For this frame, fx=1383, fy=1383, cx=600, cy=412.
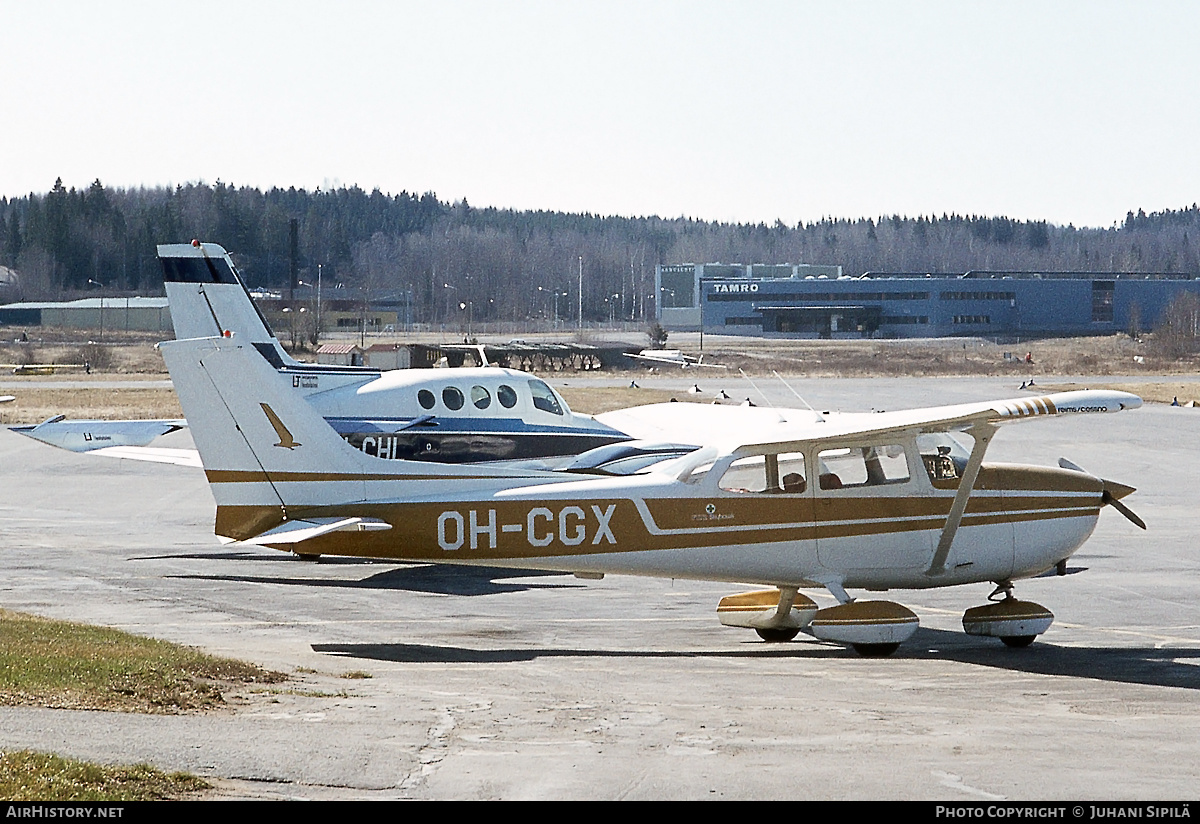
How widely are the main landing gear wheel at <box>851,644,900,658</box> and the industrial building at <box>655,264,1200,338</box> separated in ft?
453

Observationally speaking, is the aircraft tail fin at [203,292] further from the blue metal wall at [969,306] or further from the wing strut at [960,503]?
the blue metal wall at [969,306]

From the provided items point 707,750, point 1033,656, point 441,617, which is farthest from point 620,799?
point 441,617

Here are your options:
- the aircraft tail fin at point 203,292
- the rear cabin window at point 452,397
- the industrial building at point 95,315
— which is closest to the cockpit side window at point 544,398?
the rear cabin window at point 452,397

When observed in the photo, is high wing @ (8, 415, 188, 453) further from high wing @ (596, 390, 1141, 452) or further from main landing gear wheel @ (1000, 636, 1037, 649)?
main landing gear wheel @ (1000, 636, 1037, 649)

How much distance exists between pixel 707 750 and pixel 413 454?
41.5 ft

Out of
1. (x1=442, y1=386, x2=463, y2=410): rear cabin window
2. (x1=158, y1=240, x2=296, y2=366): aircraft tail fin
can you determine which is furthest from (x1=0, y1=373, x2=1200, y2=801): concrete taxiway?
(x1=158, y1=240, x2=296, y2=366): aircraft tail fin

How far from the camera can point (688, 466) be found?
13891mm

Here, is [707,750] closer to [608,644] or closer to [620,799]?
[620,799]

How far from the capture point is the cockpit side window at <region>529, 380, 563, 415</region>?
21828 mm

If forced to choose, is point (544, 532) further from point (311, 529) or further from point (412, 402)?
point (412, 402)

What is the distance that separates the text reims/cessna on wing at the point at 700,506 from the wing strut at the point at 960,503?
0.06 feet

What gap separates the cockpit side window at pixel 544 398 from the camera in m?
21.8

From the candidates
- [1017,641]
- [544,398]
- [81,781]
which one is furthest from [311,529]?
[544,398]

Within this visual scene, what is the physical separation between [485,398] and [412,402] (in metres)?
1.14
